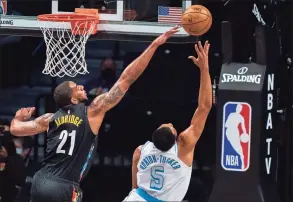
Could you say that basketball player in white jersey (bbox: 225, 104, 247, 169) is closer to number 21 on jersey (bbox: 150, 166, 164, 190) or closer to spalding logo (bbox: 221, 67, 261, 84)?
spalding logo (bbox: 221, 67, 261, 84)

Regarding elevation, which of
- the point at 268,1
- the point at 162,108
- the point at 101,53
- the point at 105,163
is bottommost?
the point at 105,163

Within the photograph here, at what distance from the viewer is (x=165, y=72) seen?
378 inches

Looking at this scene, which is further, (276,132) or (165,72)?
(165,72)

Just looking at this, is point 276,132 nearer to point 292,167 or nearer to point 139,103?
point 292,167

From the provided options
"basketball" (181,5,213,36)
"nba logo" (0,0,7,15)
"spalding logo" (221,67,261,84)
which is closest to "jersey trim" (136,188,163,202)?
"basketball" (181,5,213,36)

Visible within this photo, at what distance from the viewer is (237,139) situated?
8.30 m

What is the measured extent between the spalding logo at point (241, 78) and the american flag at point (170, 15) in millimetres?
863

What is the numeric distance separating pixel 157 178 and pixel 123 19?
295 cm

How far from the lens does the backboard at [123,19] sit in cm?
800

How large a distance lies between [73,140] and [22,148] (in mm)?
3923

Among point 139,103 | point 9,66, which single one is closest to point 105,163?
point 139,103

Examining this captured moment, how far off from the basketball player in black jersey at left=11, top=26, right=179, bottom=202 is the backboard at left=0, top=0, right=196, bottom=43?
2132 mm

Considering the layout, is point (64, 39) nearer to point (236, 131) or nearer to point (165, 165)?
point (236, 131)

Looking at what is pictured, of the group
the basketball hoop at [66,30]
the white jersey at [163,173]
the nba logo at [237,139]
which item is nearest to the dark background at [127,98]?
the nba logo at [237,139]
